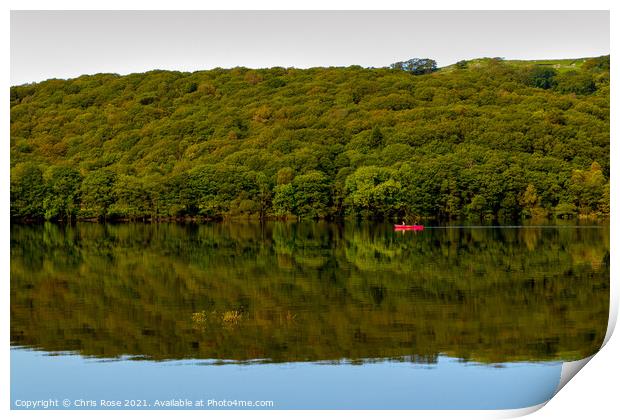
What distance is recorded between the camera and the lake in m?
9.98

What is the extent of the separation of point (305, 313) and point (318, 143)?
1220 centimetres

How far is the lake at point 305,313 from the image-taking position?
32.8 ft

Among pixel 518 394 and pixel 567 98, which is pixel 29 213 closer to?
pixel 518 394

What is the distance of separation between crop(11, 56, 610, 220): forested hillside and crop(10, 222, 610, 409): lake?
0.82 metres

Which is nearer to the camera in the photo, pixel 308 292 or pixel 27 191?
pixel 27 191

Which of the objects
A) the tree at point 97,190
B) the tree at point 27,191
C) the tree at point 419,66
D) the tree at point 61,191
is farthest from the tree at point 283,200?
the tree at point 27,191

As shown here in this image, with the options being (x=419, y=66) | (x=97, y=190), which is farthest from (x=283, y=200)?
(x=419, y=66)

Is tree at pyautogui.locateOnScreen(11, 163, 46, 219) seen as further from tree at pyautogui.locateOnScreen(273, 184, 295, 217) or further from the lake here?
tree at pyautogui.locateOnScreen(273, 184, 295, 217)

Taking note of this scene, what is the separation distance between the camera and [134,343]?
12016 mm

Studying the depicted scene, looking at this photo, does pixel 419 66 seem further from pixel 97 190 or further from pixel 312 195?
pixel 97 190

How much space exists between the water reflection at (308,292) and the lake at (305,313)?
0.15ft

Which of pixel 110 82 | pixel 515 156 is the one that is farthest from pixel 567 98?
pixel 110 82

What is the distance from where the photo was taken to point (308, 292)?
16781 millimetres

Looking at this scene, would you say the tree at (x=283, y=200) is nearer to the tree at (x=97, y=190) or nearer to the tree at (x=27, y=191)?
the tree at (x=97, y=190)
